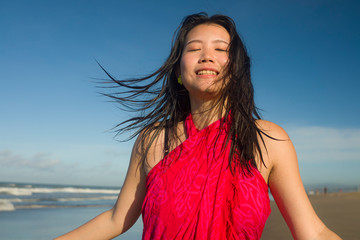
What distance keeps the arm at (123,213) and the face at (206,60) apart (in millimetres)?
577

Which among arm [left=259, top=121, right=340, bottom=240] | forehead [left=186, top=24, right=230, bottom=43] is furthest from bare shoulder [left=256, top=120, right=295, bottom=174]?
forehead [left=186, top=24, right=230, bottom=43]

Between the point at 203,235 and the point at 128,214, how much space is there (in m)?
0.65

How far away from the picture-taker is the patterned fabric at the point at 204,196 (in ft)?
5.05

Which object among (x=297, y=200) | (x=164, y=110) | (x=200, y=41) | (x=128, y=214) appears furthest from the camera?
(x=164, y=110)

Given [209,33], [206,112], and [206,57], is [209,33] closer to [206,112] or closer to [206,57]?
[206,57]

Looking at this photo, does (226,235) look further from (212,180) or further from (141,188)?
(141,188)

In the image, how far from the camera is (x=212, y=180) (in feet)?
5.35

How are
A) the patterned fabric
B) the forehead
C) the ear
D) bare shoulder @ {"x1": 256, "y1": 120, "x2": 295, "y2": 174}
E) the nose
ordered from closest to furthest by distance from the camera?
1. the patterned fabric
2. bare shoulder @ {"x1": 256, "y1": 120, "x2": 295, "y2": 174}
3. the nose
4. the forehead
5. the ear

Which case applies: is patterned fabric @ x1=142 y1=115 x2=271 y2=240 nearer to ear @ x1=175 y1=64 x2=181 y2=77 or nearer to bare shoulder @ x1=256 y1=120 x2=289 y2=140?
bare shoulder @ x1=256 y1=120 x2=289 y2=140

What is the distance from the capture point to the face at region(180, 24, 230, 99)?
1796 millimetres

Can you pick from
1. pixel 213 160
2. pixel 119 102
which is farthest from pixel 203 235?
pixel 119 102

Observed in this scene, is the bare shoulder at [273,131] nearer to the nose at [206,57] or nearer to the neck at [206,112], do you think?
the neck at [206,112]

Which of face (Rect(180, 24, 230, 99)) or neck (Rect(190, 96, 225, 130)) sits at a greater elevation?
face (Rect(180, 24, 230, 99))

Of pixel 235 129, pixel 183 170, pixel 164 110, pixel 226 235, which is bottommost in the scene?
pixel 226 235
